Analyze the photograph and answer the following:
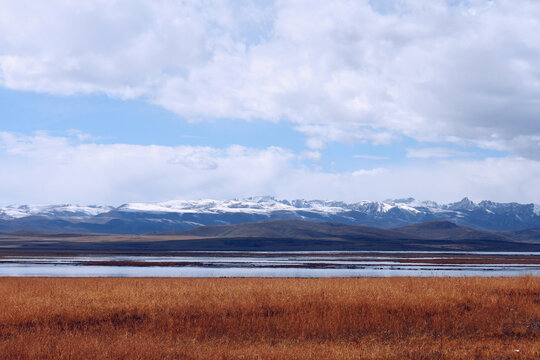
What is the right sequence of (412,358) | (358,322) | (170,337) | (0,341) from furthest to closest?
(358,322), (170,337), (0,341), (412,358)

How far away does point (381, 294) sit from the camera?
2581 cm

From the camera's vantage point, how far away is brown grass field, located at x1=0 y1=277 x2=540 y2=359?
1742 cm

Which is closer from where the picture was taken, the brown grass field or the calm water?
the brown grass field

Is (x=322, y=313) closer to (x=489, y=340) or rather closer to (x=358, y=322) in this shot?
(x=358, y=322)

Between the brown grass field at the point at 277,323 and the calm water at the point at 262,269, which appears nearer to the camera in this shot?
the brown grass field at the point at 277,323

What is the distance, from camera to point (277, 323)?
883 inches

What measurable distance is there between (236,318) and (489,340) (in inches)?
381

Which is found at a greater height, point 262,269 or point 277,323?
point 277,323

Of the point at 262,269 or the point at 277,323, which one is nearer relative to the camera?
the point at 277,323

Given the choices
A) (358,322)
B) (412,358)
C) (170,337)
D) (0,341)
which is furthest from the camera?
(358,322)

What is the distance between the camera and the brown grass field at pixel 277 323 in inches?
686

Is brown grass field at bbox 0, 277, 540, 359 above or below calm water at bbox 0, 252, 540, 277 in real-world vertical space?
above

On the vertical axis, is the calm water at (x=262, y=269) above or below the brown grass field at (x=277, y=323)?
below

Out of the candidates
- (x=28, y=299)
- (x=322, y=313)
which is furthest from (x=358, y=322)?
(x=28, y=299)
